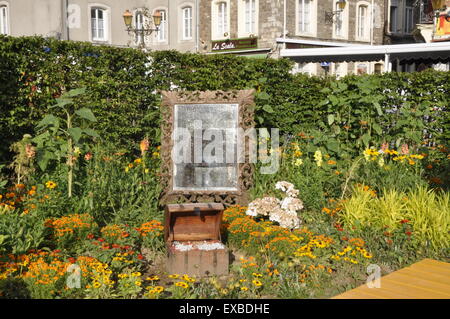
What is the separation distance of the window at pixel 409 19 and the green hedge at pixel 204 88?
804 inches

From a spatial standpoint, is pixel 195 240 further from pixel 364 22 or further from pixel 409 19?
pixel 409 19

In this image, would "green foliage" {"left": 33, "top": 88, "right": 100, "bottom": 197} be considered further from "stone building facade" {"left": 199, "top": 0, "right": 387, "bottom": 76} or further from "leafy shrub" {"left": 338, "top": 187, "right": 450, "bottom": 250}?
"stone building facade" {"left": 199, "top": 0, "right": 387, "bottom": 76}

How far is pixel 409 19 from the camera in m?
27.9

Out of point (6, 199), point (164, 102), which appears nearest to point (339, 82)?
point (164, 102)

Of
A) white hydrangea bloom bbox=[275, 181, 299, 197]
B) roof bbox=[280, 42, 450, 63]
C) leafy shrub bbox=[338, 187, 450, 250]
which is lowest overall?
leafy shrub bbox=[338, 187, 450, 250]

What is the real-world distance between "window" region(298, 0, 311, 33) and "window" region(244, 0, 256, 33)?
205cm

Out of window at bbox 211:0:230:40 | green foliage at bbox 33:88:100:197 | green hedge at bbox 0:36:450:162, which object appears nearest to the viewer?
green foliage at bbox 33:88:100:197

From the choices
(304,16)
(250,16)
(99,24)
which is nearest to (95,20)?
(99,24)

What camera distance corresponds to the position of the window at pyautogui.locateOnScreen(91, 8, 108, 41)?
24.4 meters

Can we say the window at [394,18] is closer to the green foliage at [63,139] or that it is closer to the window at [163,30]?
the window at [163,30]

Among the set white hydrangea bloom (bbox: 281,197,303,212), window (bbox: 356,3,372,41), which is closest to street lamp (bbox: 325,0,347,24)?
window (bbox: 356,3,372,41)

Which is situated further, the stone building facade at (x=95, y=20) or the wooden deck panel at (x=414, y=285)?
the stone building facade at (x=95, y=20)

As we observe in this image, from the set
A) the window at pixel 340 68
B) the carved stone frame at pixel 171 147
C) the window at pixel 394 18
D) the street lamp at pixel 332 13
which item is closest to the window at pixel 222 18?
the street lamp at pixel 332 13

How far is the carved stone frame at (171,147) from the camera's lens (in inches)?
256
